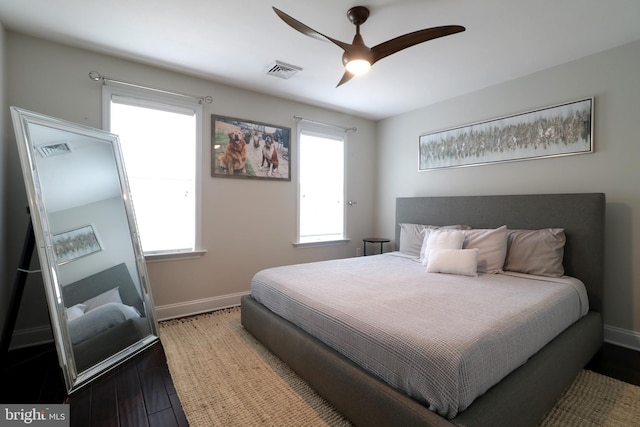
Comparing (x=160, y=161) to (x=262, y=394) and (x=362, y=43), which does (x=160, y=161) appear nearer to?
(x=362, y=43)

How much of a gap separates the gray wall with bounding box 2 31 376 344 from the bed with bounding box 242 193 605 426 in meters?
0.84

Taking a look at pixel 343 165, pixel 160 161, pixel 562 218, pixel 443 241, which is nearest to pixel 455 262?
pixel 443 241

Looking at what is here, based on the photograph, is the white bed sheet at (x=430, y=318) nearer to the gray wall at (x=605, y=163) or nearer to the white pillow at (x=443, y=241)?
the white pillow at (x=443, y=241)

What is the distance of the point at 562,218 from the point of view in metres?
2.60

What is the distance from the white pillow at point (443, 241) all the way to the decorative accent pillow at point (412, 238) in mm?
357

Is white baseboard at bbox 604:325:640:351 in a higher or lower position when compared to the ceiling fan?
lower

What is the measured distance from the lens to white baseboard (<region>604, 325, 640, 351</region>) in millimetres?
2406

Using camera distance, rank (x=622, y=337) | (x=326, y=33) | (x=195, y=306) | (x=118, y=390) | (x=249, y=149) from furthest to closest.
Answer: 1. (x=249, y=149)
2. (x=195, y=306)
3. (x=622, y=337)
4. (x=326, y=33)
5. (x=118, y=390)

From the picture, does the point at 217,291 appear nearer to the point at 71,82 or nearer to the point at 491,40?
the point at 71,82

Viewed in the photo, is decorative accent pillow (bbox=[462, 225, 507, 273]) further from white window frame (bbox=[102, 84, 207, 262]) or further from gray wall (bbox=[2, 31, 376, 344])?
white window frame (bbox=[102, 84, 207, 262])

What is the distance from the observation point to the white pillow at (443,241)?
2738 millimetres

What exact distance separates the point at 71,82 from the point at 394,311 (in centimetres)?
324

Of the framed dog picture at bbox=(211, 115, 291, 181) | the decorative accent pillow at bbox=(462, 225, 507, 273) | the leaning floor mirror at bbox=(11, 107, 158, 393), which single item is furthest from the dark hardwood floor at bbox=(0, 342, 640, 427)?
the framed dog picture at bbox=(211, 115, 291, 181)

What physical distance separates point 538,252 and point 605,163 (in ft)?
3.24
